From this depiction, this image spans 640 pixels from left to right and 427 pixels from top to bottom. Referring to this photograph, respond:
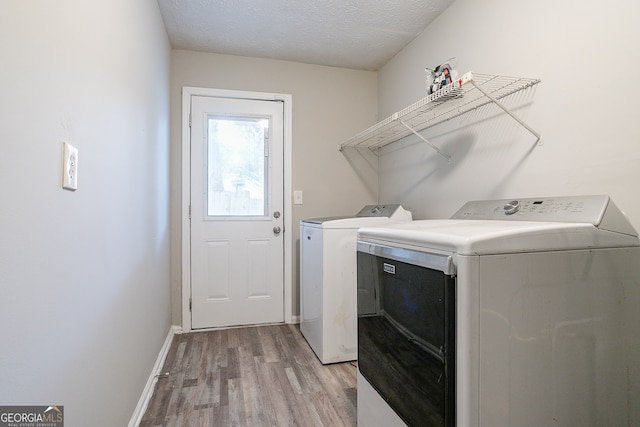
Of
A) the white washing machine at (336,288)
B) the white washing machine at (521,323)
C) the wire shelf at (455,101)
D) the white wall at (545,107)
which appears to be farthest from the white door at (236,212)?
the white washing machine at (521,323)

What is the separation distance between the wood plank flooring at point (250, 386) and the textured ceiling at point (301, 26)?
229 centimetres

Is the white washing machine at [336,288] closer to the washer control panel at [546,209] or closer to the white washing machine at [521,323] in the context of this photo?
the washer control panel at [546,209]

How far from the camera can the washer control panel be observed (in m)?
1.08

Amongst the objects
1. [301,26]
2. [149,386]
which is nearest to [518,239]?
[149,386]

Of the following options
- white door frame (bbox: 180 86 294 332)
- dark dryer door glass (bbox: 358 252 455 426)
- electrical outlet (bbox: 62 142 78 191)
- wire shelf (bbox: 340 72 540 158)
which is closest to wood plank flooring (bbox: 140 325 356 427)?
white door frame (bbox: 180 86 294 332)

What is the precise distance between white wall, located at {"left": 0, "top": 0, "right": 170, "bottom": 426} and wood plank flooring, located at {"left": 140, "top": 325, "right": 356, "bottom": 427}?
0.24m

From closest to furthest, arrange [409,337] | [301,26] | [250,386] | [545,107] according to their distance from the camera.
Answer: [409,337]
[545,107]
[250,386]
[301,26]

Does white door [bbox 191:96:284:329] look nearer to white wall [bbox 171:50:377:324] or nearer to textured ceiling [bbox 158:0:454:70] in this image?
white wall [bbox 171:50:377:324]

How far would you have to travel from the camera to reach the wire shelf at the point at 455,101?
4.81ft

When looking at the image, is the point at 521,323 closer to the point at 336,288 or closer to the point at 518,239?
the point at 518,239

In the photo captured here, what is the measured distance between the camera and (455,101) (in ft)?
5.78

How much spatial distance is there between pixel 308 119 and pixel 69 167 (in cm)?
226

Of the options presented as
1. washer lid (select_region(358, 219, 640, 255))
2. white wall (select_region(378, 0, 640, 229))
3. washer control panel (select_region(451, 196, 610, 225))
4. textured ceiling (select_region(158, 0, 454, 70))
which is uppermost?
textured ceiling (select_region(158, 0, 454, 70))

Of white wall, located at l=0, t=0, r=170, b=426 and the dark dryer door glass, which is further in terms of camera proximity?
the dark dryer door glass
